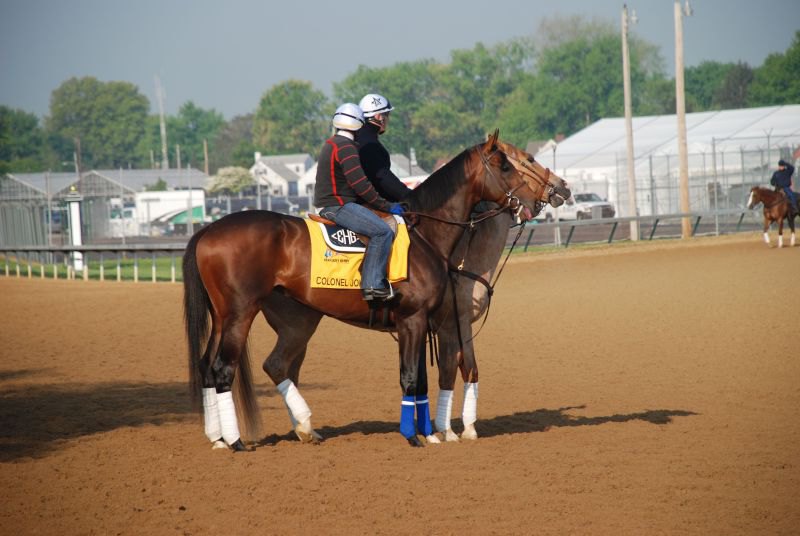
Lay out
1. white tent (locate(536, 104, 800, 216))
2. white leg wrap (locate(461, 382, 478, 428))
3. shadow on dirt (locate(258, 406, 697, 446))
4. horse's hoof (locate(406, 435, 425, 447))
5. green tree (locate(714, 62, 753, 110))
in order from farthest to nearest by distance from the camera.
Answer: green tree (locate(714, 62, 753, 110)), white tent (locate(536, 104, 800, 216)), shadow on dirt (locate(258, 406, 697, 446)), white leg wrap (locate(461, 382, 478, 428)), horse's hoof (locate(406, 435, 425, 447))

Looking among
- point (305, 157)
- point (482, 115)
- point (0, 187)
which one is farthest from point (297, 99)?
point (0, 187)

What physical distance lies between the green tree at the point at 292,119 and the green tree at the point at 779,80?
175 feet

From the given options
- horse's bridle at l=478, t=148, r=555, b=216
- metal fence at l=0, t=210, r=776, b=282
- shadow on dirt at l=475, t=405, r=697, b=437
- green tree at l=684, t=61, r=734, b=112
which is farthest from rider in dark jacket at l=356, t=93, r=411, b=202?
green tree at l=684, t=61, r=734, b=112

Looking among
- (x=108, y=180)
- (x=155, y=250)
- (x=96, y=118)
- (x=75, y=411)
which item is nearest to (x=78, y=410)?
(x=75, y=411)

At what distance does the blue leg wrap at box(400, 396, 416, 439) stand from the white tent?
39174 millimetres

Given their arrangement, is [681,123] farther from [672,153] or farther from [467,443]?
[467,443]

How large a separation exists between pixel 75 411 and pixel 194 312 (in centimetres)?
325

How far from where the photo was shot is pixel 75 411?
11.8 metres

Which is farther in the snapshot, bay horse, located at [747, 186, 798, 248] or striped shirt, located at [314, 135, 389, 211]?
bay horse, located at [747, 186, 798, 248]

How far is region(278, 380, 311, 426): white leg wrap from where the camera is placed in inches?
378

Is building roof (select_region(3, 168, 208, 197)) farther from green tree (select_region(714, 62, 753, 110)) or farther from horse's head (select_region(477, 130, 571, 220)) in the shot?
green tree (select_region(714, 62, 753, 110))

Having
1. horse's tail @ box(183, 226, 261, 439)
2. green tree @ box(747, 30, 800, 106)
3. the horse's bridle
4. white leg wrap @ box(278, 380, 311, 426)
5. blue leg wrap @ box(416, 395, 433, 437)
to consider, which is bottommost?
blue leg wrap @ box(416, 395, 433, 437)

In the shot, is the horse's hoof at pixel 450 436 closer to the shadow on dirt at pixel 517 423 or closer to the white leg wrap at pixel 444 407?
the white leg wrap at pixel 444 407

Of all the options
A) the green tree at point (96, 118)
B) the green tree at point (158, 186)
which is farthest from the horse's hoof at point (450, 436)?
the green tree at point (96, 118)
